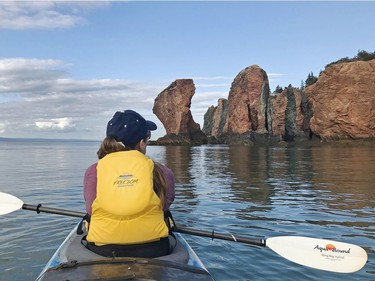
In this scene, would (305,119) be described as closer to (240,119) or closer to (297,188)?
(240,119)

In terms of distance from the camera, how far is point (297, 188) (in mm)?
15977

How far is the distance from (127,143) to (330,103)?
219 ft

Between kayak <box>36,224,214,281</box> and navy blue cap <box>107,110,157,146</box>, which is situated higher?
navy blue cap <box>107,110,157,146</box>

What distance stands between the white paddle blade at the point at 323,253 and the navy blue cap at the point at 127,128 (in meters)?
2.58

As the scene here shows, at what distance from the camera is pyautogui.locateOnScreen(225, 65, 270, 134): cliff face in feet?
295

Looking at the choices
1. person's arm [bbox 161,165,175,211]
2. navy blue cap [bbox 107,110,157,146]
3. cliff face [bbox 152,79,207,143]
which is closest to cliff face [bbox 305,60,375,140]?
cliff face [bbox 152,79,207,143]

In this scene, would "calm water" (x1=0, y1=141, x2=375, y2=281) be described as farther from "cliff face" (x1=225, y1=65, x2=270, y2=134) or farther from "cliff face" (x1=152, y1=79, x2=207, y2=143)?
"cliff face" (x1=152, y1=79, x2=207, y2=143)

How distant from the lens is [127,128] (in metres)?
3.97

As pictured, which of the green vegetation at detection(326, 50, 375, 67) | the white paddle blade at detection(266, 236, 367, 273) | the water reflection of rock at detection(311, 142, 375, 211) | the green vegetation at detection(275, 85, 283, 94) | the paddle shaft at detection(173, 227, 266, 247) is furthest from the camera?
the green vegetation at detection(275, 85, 283, 94)

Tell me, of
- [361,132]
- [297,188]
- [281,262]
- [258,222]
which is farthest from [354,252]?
[361,132]

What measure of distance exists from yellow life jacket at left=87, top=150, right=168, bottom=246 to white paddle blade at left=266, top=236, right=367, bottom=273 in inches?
93.4

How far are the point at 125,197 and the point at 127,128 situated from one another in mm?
770

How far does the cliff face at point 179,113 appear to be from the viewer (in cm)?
9512

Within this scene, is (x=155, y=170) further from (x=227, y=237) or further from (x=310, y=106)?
(x=310, y=106)
